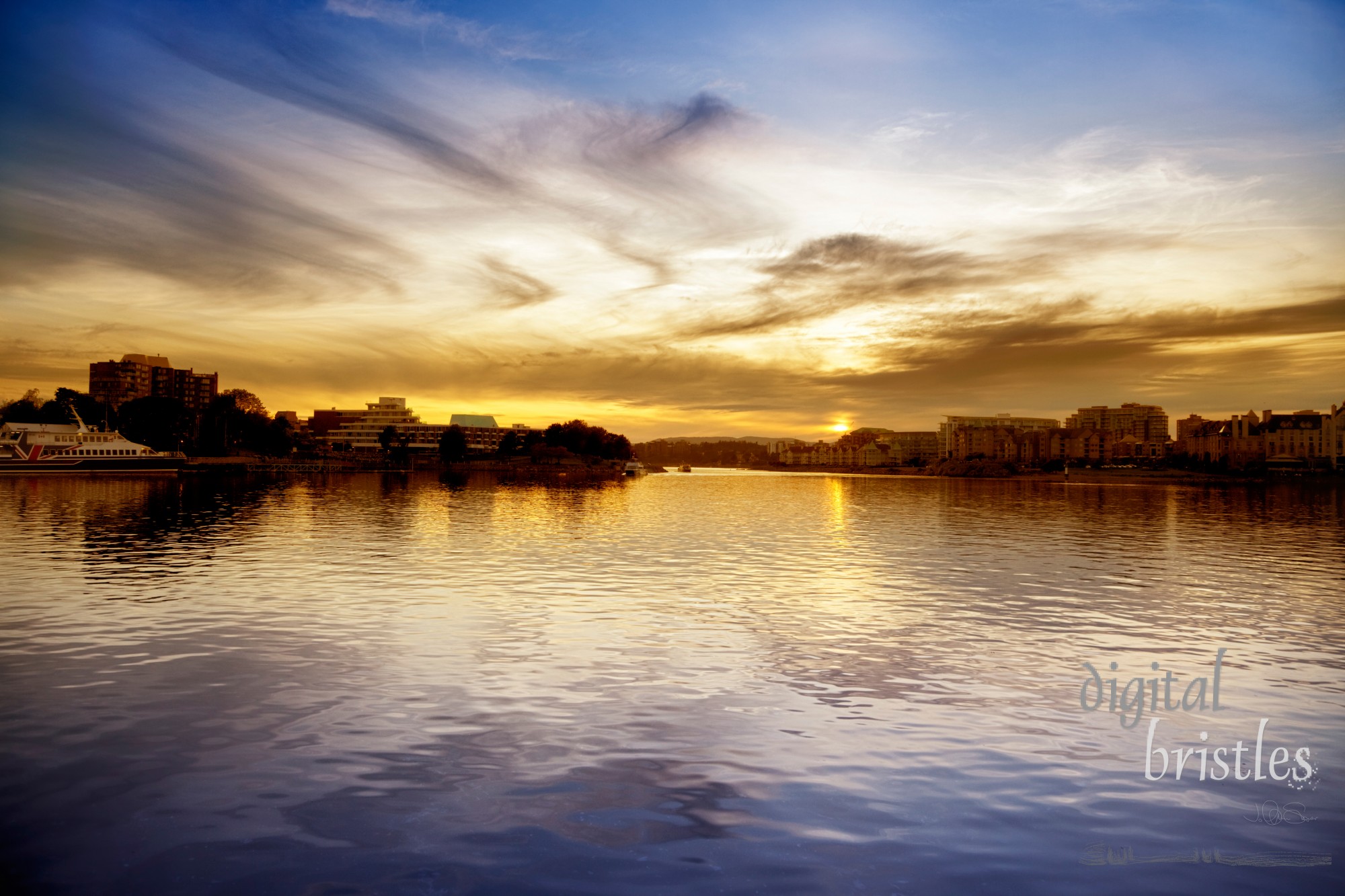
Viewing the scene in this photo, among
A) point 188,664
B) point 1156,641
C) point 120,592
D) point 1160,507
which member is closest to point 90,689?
point 188,664

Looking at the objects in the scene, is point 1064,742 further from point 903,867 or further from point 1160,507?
point 1160,507

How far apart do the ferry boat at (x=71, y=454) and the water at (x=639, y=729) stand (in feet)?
469

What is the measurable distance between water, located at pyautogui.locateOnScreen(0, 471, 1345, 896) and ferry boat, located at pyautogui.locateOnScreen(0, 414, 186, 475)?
469ft

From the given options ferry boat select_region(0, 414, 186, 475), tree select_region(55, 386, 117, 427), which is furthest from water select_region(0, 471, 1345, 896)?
tree select_region(55, 386, 117, 427)

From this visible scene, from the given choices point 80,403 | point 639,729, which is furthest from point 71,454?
point 639,729

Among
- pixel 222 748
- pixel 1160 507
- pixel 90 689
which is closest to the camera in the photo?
pixel 222 748

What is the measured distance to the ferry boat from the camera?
150 meters

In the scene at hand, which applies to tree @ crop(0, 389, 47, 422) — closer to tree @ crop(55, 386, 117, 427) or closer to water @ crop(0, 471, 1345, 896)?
tree @ crop(55, 386, 117, 427)

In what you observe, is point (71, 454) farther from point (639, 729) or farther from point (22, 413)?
point (639, 729)

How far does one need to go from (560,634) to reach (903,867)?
45.7ft

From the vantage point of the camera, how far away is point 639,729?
580 inches

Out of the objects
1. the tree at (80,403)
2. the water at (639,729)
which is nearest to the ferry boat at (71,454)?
the tree at (80,403)

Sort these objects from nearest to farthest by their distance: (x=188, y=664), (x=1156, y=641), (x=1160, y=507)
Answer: (x=188, y=664), (x=1156, y=641), (x=1160, y=507)

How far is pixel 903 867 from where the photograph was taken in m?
9.83
